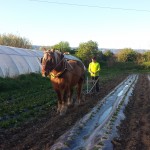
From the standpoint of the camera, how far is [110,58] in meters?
56.3

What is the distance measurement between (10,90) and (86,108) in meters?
7.02

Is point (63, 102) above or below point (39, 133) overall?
above

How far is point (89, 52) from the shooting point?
Answer: 175 feet

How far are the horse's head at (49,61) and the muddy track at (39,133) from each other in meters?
1.37

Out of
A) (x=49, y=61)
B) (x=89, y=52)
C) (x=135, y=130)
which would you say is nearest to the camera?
(x=135, y=130)

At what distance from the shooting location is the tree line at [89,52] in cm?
4888

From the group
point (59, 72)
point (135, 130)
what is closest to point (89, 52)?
point (59, 72)

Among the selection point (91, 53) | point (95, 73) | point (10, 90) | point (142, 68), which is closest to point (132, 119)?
point (95, 73)

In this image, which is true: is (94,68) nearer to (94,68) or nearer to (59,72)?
(94,68)

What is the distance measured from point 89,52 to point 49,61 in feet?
144

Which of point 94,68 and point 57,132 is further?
point 94,68

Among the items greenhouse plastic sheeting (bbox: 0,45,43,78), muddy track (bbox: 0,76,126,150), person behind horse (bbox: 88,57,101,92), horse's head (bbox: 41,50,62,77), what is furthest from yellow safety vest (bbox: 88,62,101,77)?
horse's head (bbox: 41,50,62,77)

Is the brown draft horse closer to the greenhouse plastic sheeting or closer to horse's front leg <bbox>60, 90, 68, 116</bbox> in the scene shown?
horse's front leg <bbox>60, 90, 68, 116</bbox>

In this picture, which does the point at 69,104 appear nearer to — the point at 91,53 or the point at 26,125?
the point at 26,125
